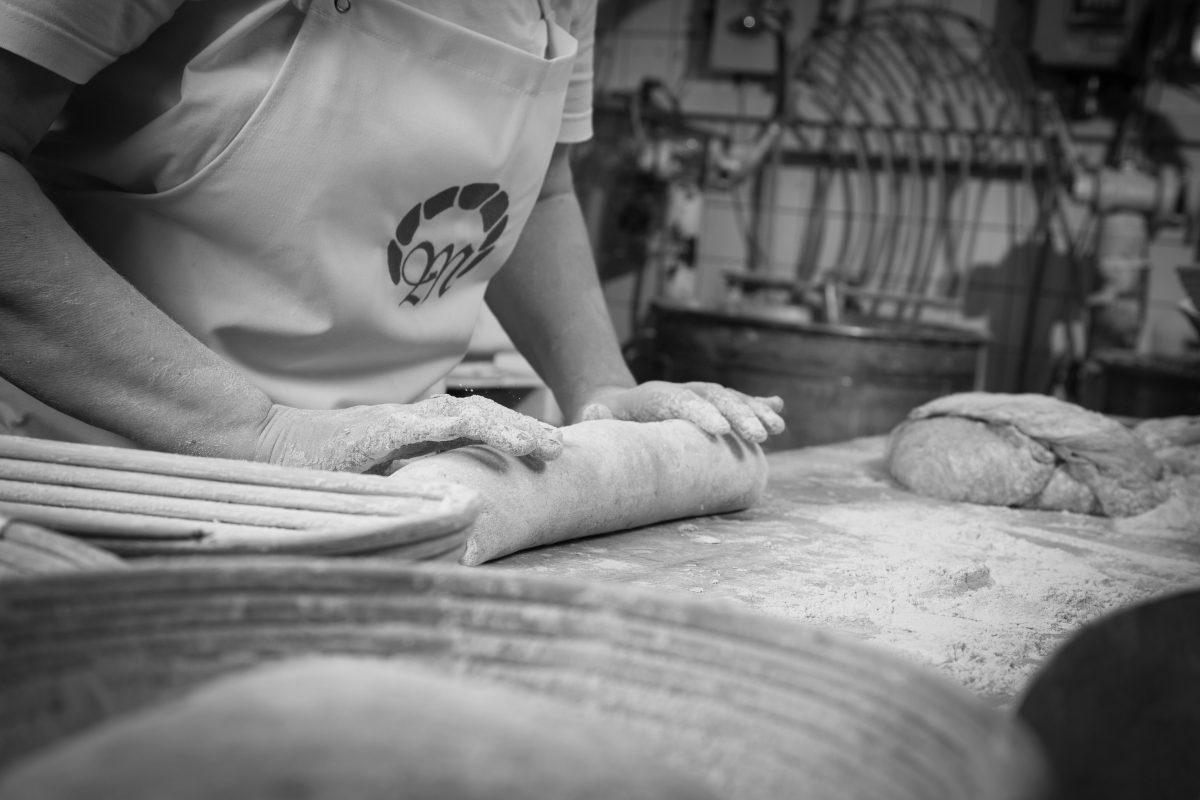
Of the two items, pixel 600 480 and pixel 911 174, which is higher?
pixel 911 174

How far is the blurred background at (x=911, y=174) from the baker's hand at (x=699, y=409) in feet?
6.77

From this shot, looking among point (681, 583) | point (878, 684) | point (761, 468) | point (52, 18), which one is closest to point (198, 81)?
point (52, 18)

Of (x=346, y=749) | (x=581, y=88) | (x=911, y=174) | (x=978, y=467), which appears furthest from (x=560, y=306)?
(x=911, y=174)

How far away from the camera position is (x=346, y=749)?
36 cm

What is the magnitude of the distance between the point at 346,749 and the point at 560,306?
57.7 inches

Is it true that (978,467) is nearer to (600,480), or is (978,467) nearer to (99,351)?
(600,480)

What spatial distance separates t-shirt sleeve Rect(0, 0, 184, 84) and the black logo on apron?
0.39 m

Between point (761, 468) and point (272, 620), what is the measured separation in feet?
3.70

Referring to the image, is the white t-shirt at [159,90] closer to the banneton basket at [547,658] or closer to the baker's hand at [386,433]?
the baker's hand at [386,433]

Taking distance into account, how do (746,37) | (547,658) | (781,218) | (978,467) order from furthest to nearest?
(781,218) < (746,37) < (978,467) < (547,658)

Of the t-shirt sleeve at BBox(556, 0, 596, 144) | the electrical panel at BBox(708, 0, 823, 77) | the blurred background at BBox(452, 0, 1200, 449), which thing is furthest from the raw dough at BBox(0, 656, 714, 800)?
the electrical panel at BBox(708, 0, 823, 77)

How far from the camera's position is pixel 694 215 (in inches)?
193

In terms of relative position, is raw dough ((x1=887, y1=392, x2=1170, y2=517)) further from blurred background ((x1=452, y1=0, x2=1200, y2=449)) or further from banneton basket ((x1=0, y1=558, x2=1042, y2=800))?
blurred background ((x1=452, y1=0, x2=1200, y2=449))

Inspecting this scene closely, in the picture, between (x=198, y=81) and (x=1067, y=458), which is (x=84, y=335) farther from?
(x=1067, y=458)
